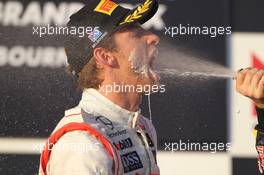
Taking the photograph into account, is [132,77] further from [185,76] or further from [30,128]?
[30,128]

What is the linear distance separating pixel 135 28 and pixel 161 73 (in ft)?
0.66

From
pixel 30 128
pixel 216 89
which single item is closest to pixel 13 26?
pixel 30 128

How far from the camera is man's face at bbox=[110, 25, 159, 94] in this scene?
1.73 m

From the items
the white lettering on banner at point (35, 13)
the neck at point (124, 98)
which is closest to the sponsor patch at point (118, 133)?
the neck at point (124, 98)

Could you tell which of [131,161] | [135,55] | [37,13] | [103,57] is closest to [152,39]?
[135,55]

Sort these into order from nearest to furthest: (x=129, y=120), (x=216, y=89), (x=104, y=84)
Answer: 1. (x=129, y=120)
2. (x=104, y=84)
3. (x=216, y=89)

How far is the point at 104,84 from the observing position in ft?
5.54

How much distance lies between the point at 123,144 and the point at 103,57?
35 cm

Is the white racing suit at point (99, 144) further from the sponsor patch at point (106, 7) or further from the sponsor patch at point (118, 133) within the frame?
the sponsor patch at point (106, 7)

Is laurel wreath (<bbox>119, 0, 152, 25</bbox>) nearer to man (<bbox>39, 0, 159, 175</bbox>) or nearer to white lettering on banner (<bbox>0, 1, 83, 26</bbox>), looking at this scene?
man (<bbox>39, 0, 159, 175</bbox>)

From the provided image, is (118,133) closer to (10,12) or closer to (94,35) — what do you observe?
(94,35)

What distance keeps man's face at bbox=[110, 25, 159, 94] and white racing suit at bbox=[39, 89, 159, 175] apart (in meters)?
0.17

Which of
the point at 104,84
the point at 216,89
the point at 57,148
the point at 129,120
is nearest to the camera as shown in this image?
the point at 57,148

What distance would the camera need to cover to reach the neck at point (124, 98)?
1.66 m
